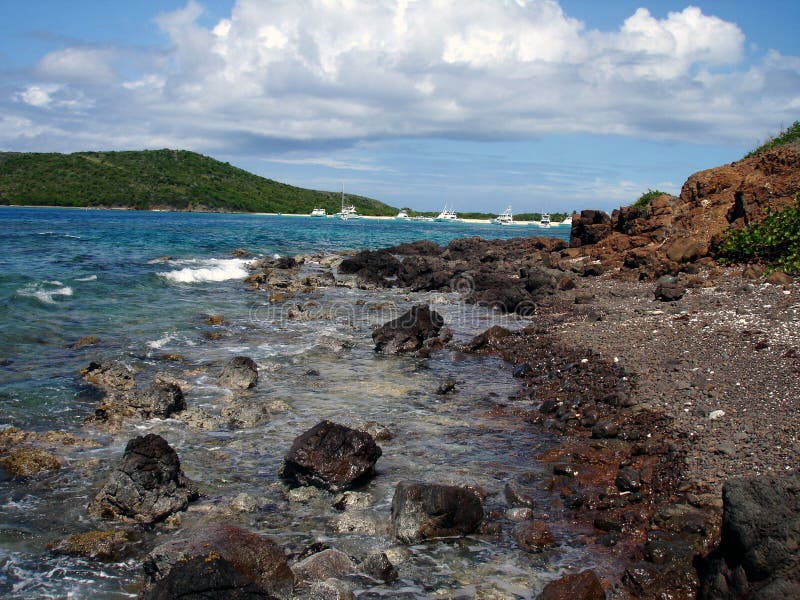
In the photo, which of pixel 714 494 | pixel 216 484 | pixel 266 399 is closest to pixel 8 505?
pixel 216 484

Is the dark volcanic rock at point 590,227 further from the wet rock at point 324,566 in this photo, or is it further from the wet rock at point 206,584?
the wet rock at point 206,584

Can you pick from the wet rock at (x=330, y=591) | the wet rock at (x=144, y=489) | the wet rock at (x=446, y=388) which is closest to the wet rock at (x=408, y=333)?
the wet rock at (x=446, y=388)

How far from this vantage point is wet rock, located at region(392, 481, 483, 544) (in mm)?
7777

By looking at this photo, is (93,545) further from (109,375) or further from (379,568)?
(109,375)

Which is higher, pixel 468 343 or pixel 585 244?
pixel 585 244

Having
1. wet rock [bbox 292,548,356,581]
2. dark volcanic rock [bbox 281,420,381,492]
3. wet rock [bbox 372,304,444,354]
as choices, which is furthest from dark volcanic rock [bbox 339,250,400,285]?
wet rock [bbox 292,548,356,581]

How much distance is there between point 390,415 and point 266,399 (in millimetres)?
2770

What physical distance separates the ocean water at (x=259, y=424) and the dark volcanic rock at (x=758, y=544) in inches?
63.9

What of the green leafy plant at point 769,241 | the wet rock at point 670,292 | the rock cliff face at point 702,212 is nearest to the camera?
the wet rock at point 670,292

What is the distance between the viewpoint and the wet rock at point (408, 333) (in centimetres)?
1809

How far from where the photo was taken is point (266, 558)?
6.50m

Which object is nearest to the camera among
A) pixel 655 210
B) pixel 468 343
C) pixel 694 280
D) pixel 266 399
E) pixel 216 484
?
pixel 216 484

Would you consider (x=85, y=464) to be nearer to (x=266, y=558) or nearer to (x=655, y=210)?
(x=266, y=558)

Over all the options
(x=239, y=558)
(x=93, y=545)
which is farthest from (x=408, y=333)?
(x=239, y=558)
